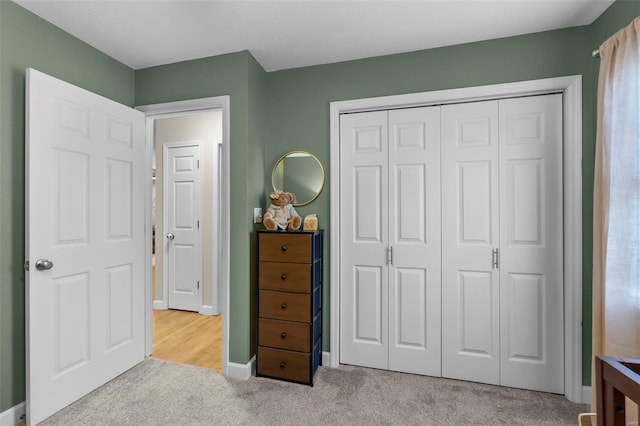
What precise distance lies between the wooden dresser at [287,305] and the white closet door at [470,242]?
3.22 ft

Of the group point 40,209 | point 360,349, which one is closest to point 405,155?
point 360,349

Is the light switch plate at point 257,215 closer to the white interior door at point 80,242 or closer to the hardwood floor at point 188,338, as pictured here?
the white interior door at point 80,242

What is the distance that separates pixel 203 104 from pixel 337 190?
48.5 inches

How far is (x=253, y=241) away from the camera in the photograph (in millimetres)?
2459

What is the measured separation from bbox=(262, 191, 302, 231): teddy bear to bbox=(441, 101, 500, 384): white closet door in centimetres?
111

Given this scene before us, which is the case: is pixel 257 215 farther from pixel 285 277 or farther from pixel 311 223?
pixel 285 277

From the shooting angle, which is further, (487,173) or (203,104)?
(203,104)

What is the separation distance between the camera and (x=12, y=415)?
5.93 ft

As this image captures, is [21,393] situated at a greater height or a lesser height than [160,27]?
lesser

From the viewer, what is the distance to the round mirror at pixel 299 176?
2.58 meters

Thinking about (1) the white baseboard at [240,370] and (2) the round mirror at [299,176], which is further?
(2) the round mirror at [299,176]

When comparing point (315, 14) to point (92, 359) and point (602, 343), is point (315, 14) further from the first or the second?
point (92, 359)

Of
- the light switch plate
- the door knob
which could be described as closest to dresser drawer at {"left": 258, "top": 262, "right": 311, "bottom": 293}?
the light switch plate

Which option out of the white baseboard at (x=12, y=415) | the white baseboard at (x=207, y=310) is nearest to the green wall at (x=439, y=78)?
the white baseboard at (x=207, y=310)
